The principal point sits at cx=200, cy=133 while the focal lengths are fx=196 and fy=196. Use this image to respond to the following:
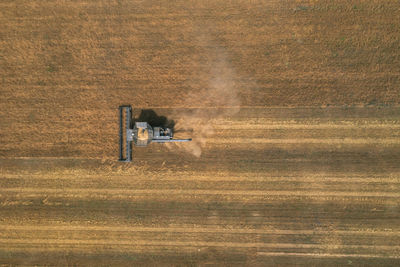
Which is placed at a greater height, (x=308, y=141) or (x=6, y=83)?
(x=6, y=83)

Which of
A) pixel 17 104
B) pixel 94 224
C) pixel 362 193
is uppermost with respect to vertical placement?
pixel 17 104

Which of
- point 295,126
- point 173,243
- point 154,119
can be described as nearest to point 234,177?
point 295,126

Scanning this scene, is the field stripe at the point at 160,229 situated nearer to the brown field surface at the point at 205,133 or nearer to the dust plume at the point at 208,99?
the brown field surface at the point at 205,133

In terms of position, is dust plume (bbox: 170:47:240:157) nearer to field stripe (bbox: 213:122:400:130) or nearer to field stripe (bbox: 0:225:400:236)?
field stripe (bbox: 213:122:400:130)

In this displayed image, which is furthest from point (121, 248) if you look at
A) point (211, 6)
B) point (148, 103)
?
point (211, 6)

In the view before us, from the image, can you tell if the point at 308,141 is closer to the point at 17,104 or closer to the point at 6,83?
the point at 17,104
